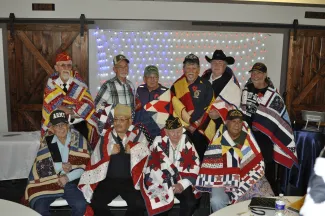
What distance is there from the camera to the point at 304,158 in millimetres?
4238

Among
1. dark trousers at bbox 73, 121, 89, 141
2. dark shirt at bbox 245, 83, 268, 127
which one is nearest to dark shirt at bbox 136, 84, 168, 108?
dark trousers at bbox 73, 121, 89, 141

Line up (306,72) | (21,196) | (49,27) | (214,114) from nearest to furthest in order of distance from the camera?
(214,114)
(21,196)
(49,27)
(306,72)

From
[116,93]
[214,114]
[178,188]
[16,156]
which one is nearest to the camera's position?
[178,188]

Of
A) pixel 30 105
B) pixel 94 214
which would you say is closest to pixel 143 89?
pixel 94 214

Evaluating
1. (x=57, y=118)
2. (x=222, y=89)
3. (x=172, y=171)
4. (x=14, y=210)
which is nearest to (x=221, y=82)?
(x=222, y=89)

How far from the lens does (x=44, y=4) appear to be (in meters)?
5.47

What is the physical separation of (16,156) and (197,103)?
2.26 m

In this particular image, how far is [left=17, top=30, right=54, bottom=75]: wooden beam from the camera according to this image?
553cm

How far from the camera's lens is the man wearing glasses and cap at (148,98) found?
3914mm

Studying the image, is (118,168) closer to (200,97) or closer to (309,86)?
(200,97)

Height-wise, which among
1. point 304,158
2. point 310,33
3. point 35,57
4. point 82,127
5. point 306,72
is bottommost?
point 304,158

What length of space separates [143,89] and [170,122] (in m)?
0.85

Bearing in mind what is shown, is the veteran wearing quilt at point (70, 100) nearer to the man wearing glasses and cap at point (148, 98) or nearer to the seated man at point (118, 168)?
the man wearing glasses and cap at point (148, 98)

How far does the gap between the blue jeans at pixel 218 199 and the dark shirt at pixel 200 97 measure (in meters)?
0.86
